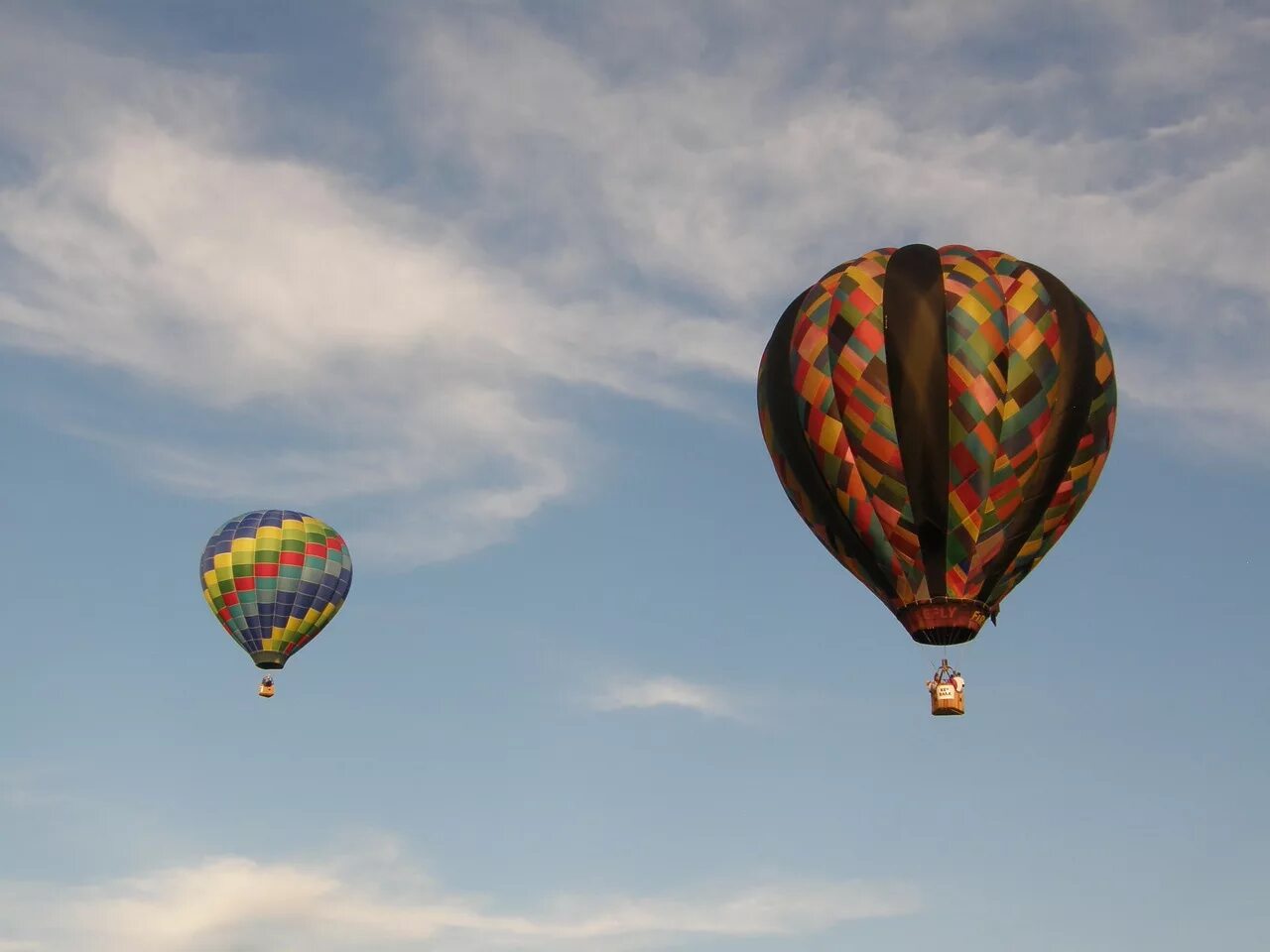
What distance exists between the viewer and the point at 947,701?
117 feet

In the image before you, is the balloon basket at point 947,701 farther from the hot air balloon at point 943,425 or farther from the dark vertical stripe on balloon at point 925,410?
the dark vertical stripe on balloon at point 925,410

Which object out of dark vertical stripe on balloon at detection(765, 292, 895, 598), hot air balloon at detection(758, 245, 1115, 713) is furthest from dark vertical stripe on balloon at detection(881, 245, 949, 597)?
dark vertical stripe on balloon at detection(765, 292, 895, 598)

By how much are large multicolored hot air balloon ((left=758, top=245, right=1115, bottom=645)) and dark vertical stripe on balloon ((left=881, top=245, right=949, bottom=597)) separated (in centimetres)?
3

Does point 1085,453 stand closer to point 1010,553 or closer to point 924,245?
point 1010,553

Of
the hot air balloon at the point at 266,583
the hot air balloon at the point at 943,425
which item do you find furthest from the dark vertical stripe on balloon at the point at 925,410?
the hot air balloon at the point at 266,583

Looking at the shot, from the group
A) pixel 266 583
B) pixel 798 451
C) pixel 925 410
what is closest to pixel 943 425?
pixel 925 410

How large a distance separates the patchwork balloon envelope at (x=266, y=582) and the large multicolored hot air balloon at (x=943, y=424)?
923 inches

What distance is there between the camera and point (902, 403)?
36.0 meters

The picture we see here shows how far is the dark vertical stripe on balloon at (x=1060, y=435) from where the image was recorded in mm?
36500

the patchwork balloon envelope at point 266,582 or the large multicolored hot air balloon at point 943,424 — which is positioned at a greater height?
the patchwork balloon envelope at point 266,582

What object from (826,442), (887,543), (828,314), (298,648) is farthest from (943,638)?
(298,648)

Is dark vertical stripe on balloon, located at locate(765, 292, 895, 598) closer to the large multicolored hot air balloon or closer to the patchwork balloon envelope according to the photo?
the large multicolored hot air balloon

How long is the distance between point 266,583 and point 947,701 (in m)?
26.5

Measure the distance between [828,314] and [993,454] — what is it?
420 centimetres
